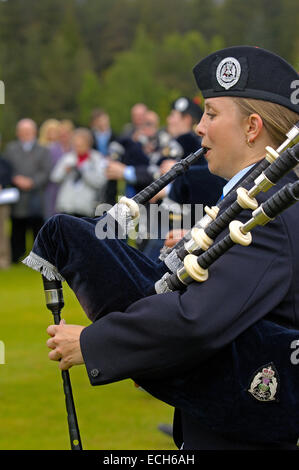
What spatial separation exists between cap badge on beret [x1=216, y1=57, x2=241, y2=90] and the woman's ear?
128mm

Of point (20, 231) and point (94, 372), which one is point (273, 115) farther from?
point (20, 231)

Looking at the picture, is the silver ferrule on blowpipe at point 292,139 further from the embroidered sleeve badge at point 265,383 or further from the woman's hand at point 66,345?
the woman's hand at point 66,345

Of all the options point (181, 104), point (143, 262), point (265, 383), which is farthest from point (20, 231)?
point (265, 383)

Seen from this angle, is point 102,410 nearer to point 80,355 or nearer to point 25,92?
point 80,355

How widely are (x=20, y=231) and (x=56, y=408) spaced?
9344 millimetres

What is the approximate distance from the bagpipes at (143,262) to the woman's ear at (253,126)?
14 cm

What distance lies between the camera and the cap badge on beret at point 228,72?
8.99 feet

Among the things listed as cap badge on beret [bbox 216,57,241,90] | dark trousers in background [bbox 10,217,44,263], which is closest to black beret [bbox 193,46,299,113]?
cap badge on beret [bbox 216,57,241,90]

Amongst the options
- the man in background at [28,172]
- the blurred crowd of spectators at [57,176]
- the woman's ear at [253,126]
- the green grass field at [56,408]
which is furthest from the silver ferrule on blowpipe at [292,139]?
the man in background at [28,172]

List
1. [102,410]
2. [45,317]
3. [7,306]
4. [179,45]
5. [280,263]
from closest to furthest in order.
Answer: [280,263], [102,410], [45,317], [7,306], [179,45]

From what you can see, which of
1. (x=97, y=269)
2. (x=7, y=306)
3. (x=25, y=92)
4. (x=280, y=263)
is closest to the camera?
(x=280, y=263)

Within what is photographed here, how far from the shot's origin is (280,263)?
2.49 m

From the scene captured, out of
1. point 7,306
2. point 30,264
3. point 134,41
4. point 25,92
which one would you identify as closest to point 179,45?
point 134,41
